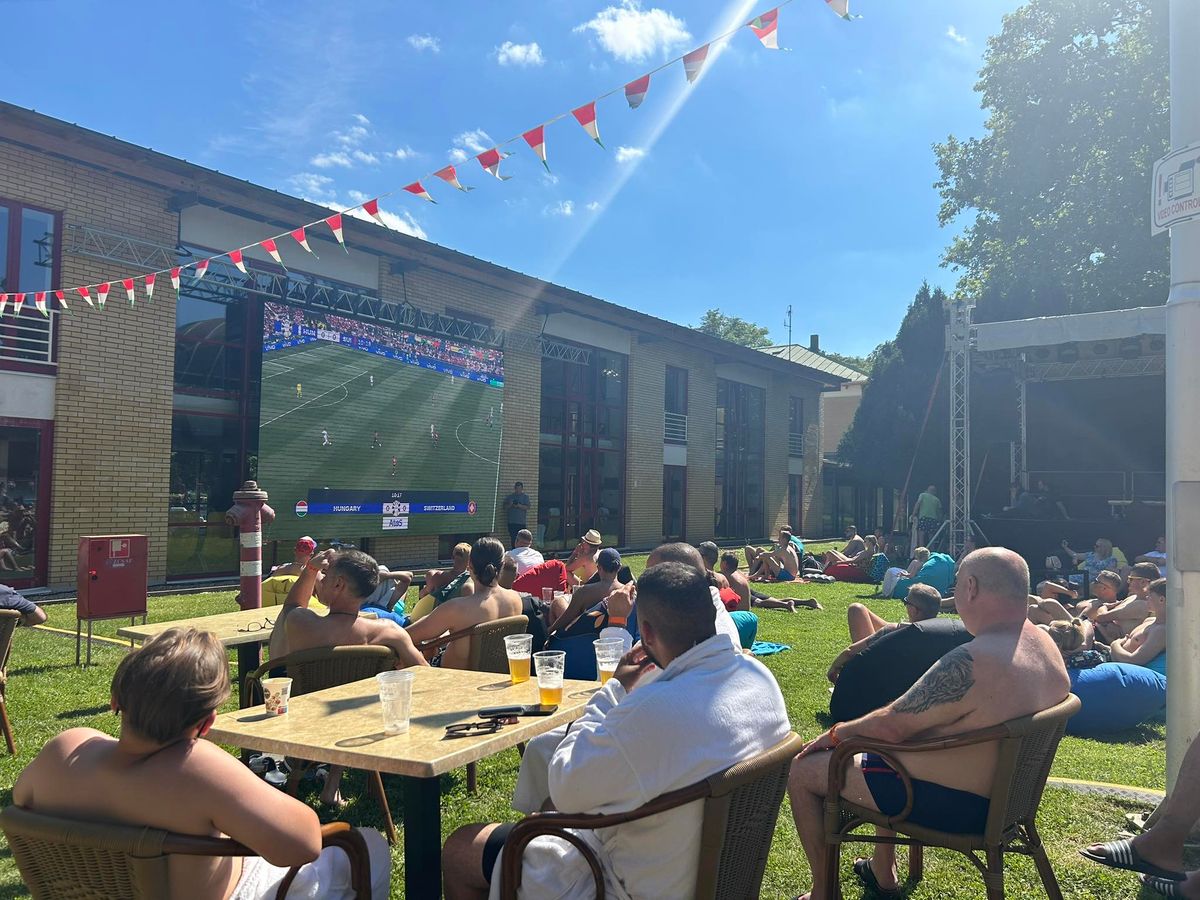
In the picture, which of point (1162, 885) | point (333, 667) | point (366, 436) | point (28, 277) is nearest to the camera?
point (1162, 885)

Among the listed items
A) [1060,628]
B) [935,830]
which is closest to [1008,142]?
[1060,628]

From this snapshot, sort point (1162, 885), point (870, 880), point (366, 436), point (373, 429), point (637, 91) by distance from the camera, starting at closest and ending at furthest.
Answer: point (1162, 885) < point (870, 880) < point (637, 91) < point (366, 436) < point (373, 429)

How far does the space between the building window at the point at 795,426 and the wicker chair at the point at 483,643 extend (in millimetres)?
24006

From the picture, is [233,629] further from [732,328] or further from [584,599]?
[732,328]

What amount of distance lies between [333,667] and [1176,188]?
4.06 meters

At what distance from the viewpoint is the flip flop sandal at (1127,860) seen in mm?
2953

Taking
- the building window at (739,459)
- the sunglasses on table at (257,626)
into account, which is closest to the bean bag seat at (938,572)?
the sunglasses on table at (257,626)

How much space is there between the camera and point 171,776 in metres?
1.63

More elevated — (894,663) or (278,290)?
(278,290)

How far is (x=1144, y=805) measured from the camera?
150 inches

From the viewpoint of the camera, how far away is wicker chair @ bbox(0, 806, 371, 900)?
62.2 inches

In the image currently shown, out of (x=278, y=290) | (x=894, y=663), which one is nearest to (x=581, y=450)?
(x=278, y=290)

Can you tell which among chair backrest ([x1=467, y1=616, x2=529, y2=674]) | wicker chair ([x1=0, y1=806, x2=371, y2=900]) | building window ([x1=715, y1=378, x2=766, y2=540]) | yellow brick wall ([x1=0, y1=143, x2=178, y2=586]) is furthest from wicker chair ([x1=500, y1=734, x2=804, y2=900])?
building window ([x1=715, y1=378, x2=766, y2=540])

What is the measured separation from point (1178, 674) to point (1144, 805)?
87 centimetres
